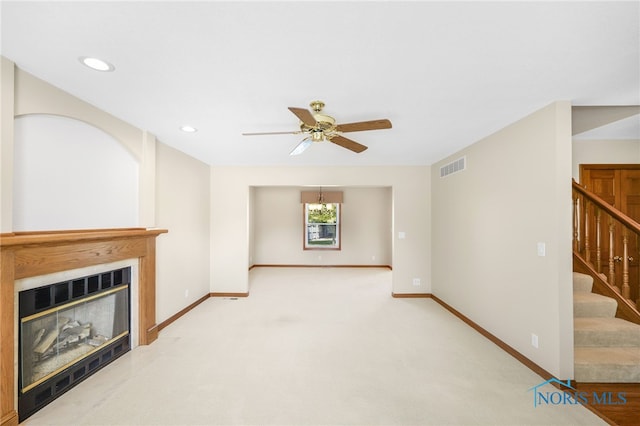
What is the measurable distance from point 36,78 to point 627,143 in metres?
6.74

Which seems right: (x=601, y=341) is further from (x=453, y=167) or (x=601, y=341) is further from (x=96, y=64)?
(x=96, y=64)

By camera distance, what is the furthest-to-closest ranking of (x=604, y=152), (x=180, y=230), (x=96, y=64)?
(x=180, y=230)
(x=604, y=152)
(x=96, y=64)

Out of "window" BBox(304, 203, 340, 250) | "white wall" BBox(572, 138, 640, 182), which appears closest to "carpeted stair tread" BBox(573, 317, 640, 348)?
"white wall" BBox(572, 138, 640, 182)

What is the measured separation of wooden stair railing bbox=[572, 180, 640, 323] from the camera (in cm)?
269

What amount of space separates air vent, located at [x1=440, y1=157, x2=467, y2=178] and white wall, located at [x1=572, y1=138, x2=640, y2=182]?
163 centimetres

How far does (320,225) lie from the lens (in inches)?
310

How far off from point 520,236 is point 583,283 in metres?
1.16

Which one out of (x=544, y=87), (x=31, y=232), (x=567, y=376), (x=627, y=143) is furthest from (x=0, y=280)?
(x=627, y=143)

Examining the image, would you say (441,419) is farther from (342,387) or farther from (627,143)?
(627,143)

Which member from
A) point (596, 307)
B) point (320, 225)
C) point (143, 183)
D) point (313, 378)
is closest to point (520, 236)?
point (596, 307)

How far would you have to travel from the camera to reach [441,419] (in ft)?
6.30

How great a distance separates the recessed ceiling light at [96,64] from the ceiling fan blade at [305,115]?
123 centimetres

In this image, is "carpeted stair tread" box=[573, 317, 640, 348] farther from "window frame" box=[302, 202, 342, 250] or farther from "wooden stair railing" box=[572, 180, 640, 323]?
"window frame" box=[302, 202, 342, 250]

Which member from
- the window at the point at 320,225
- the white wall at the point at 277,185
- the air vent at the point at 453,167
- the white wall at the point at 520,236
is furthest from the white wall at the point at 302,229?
the white wall at the point at 520,236
